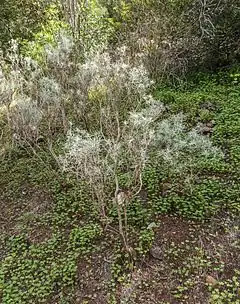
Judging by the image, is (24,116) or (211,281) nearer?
(211,281)

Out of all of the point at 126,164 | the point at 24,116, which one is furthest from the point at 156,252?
the point at 24,116

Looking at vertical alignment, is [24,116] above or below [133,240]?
above

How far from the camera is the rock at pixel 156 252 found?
15.3ft

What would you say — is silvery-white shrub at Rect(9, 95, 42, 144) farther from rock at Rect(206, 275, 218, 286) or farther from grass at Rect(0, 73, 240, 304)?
rock at Rect(206, 275, 218, 286)

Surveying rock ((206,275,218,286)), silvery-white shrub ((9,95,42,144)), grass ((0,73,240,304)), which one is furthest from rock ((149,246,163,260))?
silvery-white shrub ((9,95,42,144))

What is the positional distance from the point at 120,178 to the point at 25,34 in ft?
23.7

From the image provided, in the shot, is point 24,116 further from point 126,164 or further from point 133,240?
point 133,240

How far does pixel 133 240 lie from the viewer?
490cm

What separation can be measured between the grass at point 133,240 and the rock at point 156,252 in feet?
0.04

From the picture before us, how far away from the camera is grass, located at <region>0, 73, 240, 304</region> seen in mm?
4387

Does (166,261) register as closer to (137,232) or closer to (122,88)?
(137,232)

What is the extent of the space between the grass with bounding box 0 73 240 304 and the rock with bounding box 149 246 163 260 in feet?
0.04

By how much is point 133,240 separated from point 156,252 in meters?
0.36

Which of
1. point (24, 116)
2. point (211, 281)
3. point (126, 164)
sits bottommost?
point (211, 281)
